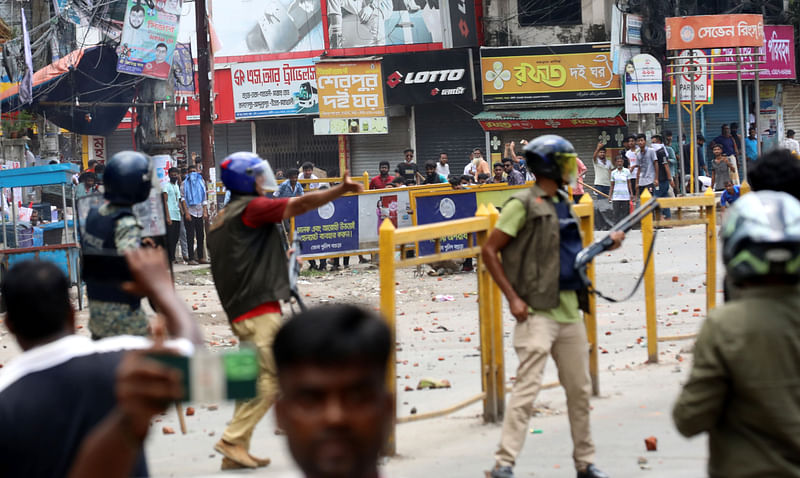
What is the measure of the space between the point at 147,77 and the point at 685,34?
11761mm

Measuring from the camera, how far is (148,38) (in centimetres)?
2270

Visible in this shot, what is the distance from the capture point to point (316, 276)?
54.7 feet

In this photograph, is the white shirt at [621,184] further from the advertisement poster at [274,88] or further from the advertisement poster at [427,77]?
the advertisement poster at [274,88]

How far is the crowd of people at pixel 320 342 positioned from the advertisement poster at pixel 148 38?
17.2 meters

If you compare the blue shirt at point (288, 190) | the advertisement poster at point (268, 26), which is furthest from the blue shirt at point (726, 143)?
the blue shirt at point (288, 190)

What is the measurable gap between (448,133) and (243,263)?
2499 cm

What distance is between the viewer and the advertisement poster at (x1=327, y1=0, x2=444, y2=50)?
31.0 m

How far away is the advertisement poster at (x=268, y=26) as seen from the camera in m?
33.1

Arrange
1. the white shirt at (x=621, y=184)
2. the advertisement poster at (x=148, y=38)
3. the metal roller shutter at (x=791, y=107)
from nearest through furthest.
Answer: the white shirt at (x=621, y=184) < the advertisement poster at (x=148, y=38) < the metal roller shutter at (x=791, y=107)

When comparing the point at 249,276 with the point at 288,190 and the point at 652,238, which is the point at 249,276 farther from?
the point at 288,190

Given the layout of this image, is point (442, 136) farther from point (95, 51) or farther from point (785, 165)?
point (785, 165)

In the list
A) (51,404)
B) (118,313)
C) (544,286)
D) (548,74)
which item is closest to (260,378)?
(118,313)

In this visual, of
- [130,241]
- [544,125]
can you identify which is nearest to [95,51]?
[544,125]

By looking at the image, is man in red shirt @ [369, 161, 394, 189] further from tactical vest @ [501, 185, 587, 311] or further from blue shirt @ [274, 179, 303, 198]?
tactical vest @ [501, 185, 587, 311]
